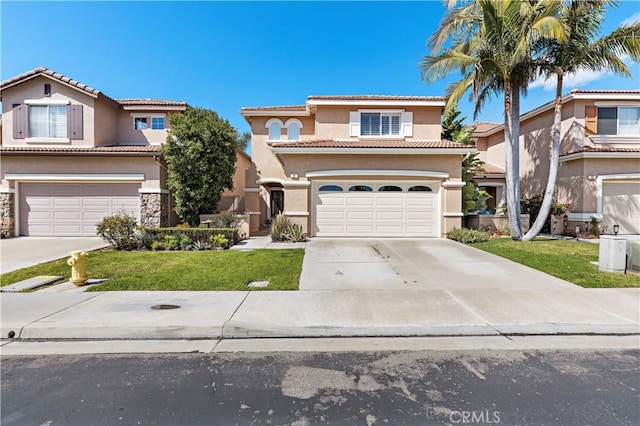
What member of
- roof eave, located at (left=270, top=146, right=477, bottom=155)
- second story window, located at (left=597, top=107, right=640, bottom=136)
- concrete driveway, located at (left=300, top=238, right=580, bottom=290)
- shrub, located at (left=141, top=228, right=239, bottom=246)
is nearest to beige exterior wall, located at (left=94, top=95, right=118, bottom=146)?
shrub, located at (left=141, top=228, right=239, bottom=246)

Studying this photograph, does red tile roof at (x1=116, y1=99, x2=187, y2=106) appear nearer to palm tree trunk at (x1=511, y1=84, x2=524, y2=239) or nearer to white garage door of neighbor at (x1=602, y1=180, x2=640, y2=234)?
palm tree trunk at (x1=511, y1=84, x2=524, y2=239)

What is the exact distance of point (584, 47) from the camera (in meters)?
11.6

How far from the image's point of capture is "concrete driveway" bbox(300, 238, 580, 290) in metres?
6.71

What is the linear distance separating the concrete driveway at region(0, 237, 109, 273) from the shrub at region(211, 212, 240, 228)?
4.10 m

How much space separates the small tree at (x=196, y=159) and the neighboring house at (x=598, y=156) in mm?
16866

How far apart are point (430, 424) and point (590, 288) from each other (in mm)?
5941

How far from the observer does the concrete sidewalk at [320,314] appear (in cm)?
449

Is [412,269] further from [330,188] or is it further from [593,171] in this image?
[593,171]

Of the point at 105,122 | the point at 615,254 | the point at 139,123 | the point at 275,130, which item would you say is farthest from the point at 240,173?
the point at 615,254

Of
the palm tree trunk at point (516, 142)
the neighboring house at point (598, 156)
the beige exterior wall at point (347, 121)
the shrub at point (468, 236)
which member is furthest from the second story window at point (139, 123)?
the neighboring house at point (598, 156)

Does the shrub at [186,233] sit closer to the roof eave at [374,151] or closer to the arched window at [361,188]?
the roof eave at [374,151]

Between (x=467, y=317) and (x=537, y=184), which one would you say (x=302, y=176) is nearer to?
(x=467, y=317)

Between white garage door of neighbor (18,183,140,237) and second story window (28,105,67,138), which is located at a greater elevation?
second story window (28,105,67,138)

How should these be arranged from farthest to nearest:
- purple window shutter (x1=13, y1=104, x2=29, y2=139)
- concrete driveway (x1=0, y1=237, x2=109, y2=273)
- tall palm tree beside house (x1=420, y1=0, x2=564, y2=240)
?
purple window shutter (x1=13, y1=104, x2=29, y2=139)
tall palm tree beside house (x1=420, y1=0, x2=564, y2=240)
concrete driveway (x1=0, y1=237, x2=109, y2=273)
